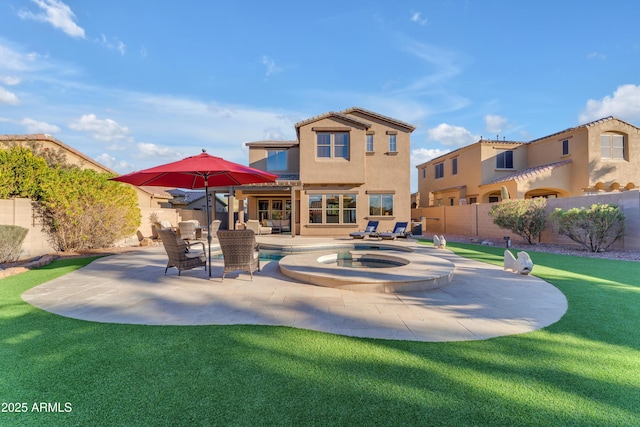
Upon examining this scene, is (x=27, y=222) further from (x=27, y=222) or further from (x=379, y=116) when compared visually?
(x=379, y=116)

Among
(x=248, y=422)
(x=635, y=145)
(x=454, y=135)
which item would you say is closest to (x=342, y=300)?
(x=248, y=422)

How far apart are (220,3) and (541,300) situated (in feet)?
50.3

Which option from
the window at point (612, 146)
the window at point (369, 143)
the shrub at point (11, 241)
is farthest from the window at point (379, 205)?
the shrub at point (11, 241)

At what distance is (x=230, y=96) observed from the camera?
19219 mm

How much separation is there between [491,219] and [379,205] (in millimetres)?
6847

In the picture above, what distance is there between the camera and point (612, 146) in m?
20.1

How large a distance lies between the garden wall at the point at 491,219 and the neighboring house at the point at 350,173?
4.63m

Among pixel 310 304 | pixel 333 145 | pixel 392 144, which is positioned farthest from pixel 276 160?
pixel 310 304

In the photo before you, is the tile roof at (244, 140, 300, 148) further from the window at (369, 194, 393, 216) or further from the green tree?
the green tree

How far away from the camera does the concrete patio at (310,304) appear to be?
417cm

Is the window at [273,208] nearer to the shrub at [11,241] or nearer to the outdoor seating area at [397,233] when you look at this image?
the outdoor seating area at [397,233]

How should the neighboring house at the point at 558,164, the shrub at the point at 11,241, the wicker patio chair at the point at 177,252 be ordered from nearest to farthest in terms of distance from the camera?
the wicker patio chair at the point at 177,252
the shrub at the point at 11,241
the neighboring house at the point at 558,164

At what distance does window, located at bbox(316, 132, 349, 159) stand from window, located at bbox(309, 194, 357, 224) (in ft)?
8.77

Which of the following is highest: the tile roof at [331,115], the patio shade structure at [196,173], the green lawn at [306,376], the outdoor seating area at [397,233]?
the tile roof at [331,115]
